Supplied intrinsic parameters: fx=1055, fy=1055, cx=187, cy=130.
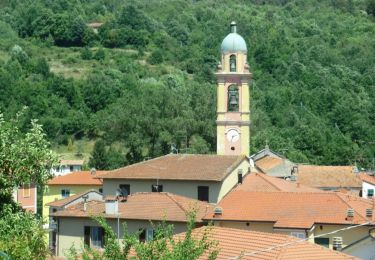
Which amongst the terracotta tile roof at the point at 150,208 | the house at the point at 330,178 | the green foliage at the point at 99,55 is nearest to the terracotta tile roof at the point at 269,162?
the house at the point at 330,178

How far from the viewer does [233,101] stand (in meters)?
49.2

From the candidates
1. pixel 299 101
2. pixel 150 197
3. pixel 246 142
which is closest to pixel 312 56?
pixel 299 101

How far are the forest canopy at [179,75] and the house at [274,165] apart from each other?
4008 millimetres

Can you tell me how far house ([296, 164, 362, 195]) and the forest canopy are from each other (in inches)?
244

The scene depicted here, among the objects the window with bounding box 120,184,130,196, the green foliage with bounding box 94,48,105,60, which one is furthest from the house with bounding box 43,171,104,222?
the green foliage with bounding box 94,48,105,60

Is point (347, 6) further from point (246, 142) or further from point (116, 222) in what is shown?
point (116, 222)

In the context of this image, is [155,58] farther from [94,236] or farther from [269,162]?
[94,236]

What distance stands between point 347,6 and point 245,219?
123388mm

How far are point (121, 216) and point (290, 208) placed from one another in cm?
556

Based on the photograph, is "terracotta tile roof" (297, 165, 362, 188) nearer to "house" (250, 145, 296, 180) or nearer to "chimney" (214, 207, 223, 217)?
"house" (250, 145, 296, 180)

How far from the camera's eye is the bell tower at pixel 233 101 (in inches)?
1900

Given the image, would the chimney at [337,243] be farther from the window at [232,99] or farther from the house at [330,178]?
the house at [330,178]

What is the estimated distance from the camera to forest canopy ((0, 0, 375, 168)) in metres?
64.6

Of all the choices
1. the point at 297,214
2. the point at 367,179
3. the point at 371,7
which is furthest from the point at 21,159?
the point at 371,7
